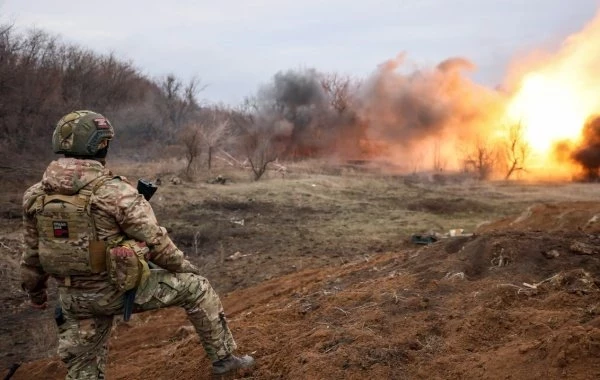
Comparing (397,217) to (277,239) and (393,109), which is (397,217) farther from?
(393,109)

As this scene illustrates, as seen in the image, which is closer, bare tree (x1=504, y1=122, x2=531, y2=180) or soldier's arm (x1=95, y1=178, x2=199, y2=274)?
soldier's arm (x1=95, y1=178, x2=199, y2=274)

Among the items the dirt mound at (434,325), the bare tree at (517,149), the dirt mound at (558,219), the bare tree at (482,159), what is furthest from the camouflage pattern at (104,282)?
the bare tree at (517,149)

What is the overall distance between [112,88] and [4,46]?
41.7ft

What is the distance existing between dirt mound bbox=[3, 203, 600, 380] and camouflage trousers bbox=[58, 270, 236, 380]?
1.95 feet

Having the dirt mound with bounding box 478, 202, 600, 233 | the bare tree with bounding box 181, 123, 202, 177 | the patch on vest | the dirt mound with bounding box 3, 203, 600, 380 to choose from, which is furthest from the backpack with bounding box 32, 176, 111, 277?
the bare tree with bounding box 181, 123, 202, 177

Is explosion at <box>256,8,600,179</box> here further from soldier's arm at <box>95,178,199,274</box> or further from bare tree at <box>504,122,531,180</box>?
soldier's arm at <box>95,178,199,274</box>

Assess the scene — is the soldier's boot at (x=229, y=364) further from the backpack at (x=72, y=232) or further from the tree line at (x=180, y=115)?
the tree line at (x=180, y=115)

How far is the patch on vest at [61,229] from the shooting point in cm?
323

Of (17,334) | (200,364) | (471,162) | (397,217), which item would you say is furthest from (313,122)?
(200,364)

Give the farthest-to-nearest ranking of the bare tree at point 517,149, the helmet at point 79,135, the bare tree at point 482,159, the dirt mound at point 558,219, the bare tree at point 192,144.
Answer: the bare tree at point 482,159 < the bare tree at point 517,149 < the bare tree at point 192,144 < the dirt mound at point 558,219 < the helmet at point 79,135

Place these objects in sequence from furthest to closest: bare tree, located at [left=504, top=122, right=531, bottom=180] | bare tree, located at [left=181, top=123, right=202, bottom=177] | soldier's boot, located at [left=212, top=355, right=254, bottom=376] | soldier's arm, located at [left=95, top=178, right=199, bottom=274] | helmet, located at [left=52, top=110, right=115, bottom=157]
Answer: bare tree, located at [left=504, top=122, right=531, bottom=180] < bare tree, located at [left=181, top=123, right=202, bottom=177] < soldier's boot, located at [left=212, top=355, right=254, bottom=376] < helmet, located at [left=52, top=110, right=115, bottom=157] < soldier's arm, located at [left=95, top=178, right=199, bottom=274]

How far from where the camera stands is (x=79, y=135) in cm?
331

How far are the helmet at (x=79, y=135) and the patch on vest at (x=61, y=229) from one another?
16.8 inches

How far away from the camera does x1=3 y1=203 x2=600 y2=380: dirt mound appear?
10.8 feet
